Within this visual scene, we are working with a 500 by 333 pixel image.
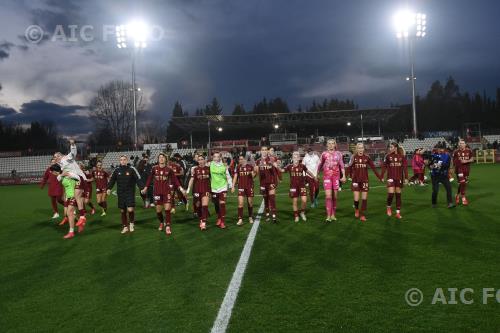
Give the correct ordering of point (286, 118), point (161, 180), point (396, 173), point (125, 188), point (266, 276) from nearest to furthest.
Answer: point (266, 276) < point (161, 180) < point (125, 188) < point (396, 173) < point (286, 118)

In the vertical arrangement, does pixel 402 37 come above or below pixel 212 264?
above

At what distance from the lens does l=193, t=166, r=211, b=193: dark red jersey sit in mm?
10031

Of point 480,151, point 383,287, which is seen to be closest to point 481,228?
point 383,287

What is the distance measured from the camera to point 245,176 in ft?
33.3

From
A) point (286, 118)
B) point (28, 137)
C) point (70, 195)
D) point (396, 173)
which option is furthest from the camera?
point (28, 137)

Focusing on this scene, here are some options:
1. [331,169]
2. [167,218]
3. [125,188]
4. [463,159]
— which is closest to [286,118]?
[463,159]

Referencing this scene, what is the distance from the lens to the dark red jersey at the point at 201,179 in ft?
32.9

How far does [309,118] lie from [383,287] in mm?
53870

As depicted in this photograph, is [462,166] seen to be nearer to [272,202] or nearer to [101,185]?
[272,202]

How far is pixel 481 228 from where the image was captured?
8508mm

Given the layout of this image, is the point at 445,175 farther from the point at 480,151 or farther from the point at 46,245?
the point at 480,151

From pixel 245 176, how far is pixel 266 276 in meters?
4.62

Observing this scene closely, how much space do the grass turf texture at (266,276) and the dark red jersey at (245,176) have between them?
1.13m

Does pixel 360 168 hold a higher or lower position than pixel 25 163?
lower
